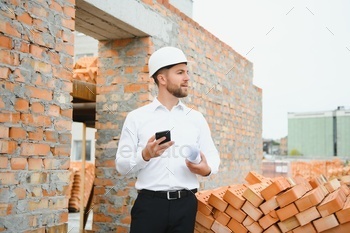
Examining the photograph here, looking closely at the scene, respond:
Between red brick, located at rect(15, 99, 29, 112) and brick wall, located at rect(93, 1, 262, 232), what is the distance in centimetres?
167

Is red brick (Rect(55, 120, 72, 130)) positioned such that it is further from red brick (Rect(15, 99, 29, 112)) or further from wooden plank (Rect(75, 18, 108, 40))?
wooden plank (Rect(75, 18, 108, 40))

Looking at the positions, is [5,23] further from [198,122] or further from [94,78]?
[94,78]

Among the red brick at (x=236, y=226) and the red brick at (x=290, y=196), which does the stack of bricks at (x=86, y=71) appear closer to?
Answer: the red brick at (x=236, y=226)

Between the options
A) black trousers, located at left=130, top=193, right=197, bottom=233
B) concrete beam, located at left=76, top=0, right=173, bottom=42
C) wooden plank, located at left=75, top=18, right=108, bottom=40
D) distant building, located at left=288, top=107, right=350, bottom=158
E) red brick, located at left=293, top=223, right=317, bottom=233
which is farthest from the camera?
distant building, located at left=288, top=107, right=350, bottom=158

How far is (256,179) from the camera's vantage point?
412cm

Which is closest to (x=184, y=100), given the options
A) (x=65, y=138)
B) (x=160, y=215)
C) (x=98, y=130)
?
(x=98, y=130)

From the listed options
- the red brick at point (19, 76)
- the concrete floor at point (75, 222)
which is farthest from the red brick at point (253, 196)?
the concrete floor at point (75, 222)

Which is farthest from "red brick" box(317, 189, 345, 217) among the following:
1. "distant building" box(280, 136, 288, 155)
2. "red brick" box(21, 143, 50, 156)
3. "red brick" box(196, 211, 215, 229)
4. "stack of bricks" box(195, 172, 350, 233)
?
"distant building" box(280, 136, 288, 155)

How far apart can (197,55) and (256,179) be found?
245 centimetres

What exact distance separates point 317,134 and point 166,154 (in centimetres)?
8853

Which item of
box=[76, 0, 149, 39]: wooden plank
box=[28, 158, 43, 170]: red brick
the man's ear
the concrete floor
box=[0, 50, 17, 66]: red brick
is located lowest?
the concrete floor

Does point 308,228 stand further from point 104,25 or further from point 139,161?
point 104,25

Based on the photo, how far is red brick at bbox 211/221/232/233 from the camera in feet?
11.5

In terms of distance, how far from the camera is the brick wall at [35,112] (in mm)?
3004
